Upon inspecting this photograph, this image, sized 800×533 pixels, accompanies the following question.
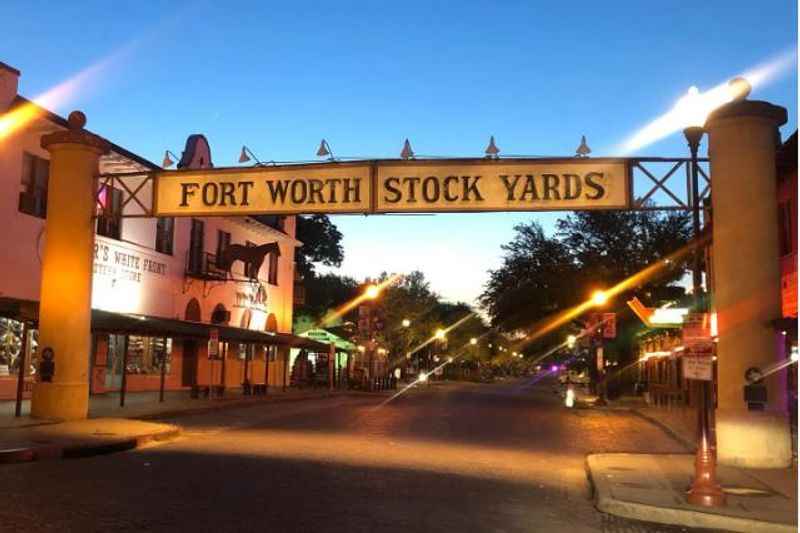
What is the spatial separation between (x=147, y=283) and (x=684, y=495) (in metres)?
25.1

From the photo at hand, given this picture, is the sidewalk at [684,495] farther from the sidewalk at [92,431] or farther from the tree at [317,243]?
the tree at [317,243]

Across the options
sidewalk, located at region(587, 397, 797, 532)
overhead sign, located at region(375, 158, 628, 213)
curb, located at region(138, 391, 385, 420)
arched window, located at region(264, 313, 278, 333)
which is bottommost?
curb, located at region(138, 391, 385, 420)

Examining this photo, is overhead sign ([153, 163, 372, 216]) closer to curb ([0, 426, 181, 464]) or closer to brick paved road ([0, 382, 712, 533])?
brick paved road ([0, 382, 712, 533])

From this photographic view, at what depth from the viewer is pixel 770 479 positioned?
11711 millimetres

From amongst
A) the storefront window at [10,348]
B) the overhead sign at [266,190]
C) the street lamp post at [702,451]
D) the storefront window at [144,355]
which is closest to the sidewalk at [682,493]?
the street lamp post at [702,451]

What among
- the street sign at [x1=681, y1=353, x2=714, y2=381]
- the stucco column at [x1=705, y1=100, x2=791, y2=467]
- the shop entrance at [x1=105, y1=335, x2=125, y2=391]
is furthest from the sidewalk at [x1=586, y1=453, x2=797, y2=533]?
the shop entrance at [x1=105, y1=335, x2=125, y2=391]

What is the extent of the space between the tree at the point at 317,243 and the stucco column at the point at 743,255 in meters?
54.1

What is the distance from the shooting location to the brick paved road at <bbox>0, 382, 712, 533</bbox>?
8.16 metres

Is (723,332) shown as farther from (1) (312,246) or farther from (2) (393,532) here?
(1) (312,246)

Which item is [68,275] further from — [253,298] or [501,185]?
[253,298]

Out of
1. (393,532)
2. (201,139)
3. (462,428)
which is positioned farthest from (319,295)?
(393,532)

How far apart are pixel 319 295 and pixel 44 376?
5744 centimetres

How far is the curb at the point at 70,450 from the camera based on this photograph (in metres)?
12.1

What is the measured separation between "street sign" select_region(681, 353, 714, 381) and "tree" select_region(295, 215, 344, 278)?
188ft
